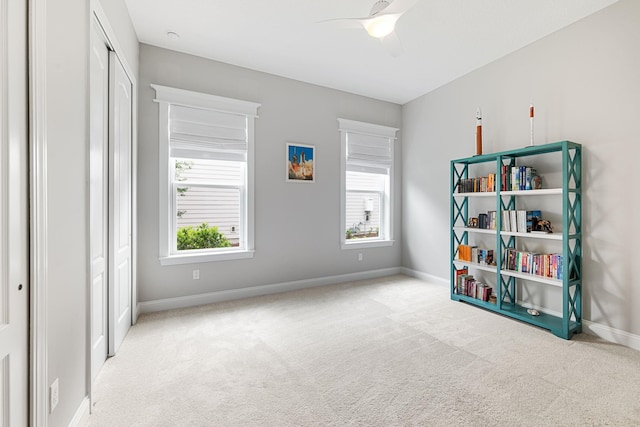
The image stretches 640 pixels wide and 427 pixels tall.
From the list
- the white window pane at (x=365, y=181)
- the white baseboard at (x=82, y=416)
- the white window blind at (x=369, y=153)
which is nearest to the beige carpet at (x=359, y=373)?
the white baseboard at (x=82, y=416)

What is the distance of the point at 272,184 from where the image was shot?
387 centimetres

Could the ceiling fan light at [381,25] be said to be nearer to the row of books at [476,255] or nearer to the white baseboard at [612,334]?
the row of books at [476,255]

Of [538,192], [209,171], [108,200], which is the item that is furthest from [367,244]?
[108,200]

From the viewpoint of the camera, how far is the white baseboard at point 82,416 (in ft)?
5.02

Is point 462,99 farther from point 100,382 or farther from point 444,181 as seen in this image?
point 100,382

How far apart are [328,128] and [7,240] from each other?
3.73 meters

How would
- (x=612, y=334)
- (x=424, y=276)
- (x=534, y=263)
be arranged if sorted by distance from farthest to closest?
(x=424, y=276)
(x=534, y=263)
(x=612, y=334)

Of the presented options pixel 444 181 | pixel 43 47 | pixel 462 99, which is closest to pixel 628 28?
pixel 462 99

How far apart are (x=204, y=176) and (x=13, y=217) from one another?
99.2 inches

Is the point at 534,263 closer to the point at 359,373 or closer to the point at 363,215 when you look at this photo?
the point at 359,373

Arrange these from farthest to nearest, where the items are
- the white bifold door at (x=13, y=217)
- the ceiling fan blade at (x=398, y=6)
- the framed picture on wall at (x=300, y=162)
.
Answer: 1. the framed picture on wall at (x=300, y=162)
2. the ceiling fan blade at (x=398, y=6)
3. the white bifold door at (x=13, y=217)

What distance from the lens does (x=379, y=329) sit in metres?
2.80

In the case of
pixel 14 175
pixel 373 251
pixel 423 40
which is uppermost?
pixel 423 40

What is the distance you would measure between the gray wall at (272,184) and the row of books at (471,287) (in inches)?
53.0
